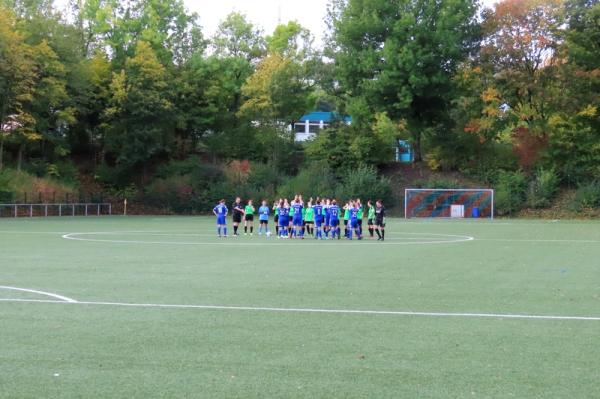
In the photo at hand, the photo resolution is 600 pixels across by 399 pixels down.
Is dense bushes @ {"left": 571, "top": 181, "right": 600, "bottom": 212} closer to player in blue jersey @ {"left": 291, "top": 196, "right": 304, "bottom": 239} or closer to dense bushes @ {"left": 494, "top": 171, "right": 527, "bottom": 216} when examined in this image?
dense bushes @ {"left": 494, "top": 171, "right": 527, "bottom": 216}

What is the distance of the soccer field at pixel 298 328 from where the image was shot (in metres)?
6.47

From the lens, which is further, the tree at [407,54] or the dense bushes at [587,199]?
the tree at [407,54]

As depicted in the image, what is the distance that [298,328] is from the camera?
354 inches

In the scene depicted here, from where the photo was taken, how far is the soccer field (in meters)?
6.47

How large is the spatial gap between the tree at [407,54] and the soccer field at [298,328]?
1466 inches

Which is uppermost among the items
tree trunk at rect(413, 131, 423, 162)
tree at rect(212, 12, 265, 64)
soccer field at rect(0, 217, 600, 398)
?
tree at rect(212, 12, 265, 64)

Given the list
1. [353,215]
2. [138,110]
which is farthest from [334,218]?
[138,110]

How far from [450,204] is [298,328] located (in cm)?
4339

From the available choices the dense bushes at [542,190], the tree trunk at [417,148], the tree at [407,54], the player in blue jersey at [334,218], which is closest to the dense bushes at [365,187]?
the tree at [407,54]

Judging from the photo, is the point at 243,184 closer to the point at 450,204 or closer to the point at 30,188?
the point at 30,188

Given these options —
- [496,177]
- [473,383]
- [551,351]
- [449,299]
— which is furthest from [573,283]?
[496,177]

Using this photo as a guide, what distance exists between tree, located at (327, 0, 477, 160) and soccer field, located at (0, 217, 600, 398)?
122ft

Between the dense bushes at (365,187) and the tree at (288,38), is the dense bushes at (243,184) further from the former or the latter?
the tree at (288,38)

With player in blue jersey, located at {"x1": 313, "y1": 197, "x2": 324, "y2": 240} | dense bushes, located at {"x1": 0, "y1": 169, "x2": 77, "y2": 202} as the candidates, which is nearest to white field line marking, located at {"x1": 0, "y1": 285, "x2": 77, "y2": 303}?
player in blue jersey, located at {"x1": 313, "y1": 197, "x2": 324, "y2": 240}
